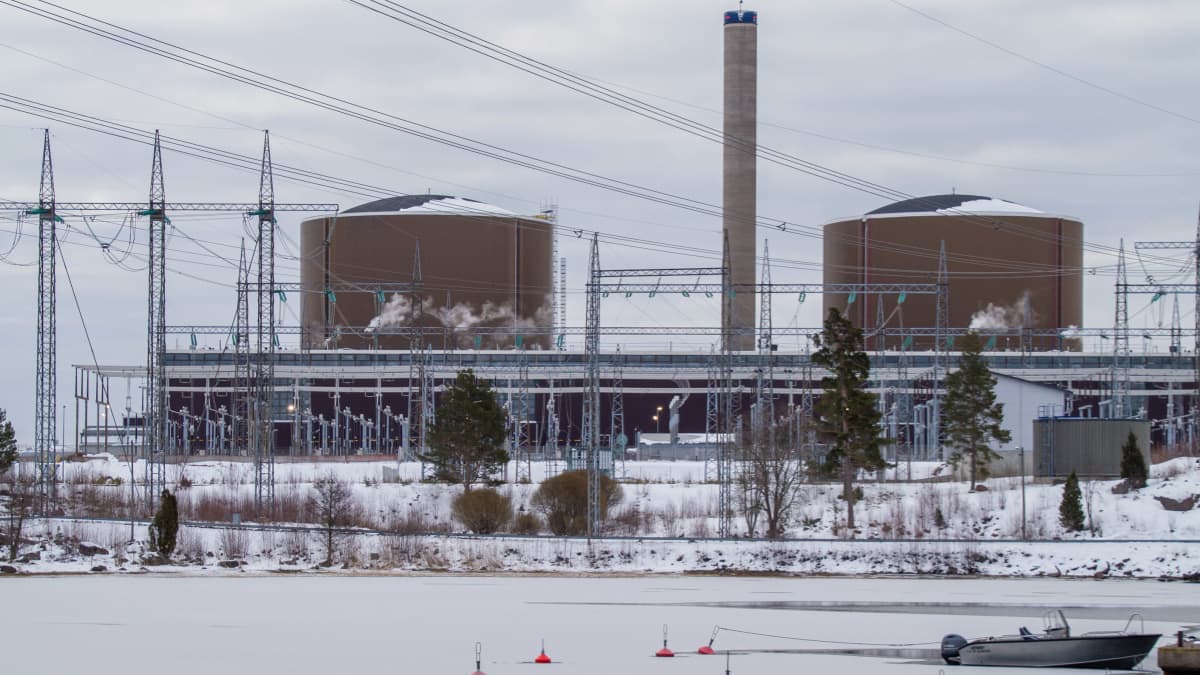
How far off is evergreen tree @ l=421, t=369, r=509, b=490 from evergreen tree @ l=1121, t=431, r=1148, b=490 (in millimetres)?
21664

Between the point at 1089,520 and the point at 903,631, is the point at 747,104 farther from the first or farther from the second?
the point at 903,631

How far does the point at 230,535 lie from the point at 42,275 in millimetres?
13430

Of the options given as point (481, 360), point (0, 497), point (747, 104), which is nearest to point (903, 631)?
point (0, 497)

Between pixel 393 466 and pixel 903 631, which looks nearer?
pixel 903 631

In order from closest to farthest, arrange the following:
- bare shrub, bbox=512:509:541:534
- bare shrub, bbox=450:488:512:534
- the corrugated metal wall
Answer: bare shrub, bbox=450:488:512:534 < bare shrub, bbox=512:509:541:534 < the corrugated metal wall

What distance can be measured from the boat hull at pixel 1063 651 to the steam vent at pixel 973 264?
79162mm

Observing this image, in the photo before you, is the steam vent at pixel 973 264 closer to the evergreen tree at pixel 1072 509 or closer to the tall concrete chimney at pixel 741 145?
the tall concrete chimney at pixel 741 145

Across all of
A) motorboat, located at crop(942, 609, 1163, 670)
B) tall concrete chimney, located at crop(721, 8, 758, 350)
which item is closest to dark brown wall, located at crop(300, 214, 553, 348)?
tall concrete chimney, located at crop(721, 8, 758, 350)

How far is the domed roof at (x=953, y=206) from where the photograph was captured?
108m

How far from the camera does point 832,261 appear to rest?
113062 mm

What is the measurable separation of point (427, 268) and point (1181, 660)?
3397 inches

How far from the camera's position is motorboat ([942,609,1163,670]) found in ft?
81.6

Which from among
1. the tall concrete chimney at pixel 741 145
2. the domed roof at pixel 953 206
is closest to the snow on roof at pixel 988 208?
the domed roof at pixel 953 206

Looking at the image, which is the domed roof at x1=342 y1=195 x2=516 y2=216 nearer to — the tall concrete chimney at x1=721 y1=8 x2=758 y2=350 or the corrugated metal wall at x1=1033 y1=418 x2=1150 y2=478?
the tall concrete chimney at x1=721 y1=8 x2=758 y2=350
